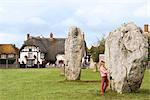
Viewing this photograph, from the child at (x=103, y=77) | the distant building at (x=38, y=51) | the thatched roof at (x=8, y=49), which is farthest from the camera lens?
the thatched roof at (x=8, y=49)

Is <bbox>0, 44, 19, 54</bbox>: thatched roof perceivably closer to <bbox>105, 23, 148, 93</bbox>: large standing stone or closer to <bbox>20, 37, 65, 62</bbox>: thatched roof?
<bbox>20, 37, 65, 62</bbox>: thatched roof

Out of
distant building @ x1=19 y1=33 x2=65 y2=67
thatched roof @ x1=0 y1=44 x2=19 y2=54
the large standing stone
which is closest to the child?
the large standing stone

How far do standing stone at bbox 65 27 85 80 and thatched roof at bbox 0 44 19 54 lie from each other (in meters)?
84.2

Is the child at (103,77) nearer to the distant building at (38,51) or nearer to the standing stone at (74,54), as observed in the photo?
the standing stone at (74,54)

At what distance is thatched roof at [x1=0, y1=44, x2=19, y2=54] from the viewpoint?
11256 centimetres

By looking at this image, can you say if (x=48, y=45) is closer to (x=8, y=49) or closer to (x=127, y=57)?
(x=8, y=49)

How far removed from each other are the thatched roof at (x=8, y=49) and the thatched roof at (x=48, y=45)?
541 centimetres

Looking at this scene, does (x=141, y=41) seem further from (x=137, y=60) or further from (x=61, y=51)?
(x=61, y=51)

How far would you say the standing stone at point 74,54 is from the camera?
2908 centimetres

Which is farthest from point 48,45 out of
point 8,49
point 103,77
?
point 103,77

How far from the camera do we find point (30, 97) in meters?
18.7

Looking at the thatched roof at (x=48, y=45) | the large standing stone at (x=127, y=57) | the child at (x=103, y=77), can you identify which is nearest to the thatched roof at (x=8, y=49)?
the thatched roof at (x=48, y=45)

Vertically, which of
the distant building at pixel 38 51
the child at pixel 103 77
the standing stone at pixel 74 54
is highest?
the distant building at pixel 38 51

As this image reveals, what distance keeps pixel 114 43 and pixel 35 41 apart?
90.3 metres
